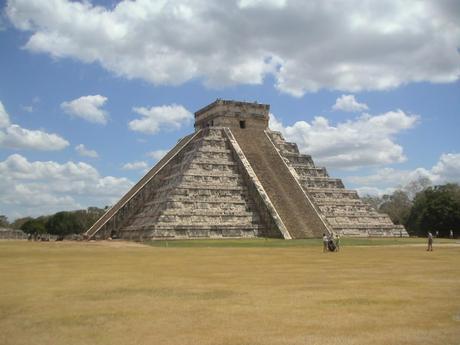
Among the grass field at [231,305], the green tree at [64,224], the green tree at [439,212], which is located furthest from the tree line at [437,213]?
the green tree at [64,224]

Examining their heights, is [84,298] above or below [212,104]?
below

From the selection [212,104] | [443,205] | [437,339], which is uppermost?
[212,104]

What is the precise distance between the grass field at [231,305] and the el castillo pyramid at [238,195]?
55.9 ft

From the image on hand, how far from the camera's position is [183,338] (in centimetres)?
676

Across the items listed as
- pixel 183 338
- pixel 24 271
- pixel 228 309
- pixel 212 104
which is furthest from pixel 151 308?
pixel 212 104

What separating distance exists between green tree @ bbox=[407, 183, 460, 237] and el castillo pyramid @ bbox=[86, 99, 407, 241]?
1468 cm

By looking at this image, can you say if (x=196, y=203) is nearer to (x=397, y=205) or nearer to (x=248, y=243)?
(x=248, y=243)

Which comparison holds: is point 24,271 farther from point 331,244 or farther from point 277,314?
point 331,244

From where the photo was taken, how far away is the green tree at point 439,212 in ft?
163

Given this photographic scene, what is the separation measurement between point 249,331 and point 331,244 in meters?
15.8

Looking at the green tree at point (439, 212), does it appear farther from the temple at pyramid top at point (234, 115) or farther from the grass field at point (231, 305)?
the grass field at point (231, 305)

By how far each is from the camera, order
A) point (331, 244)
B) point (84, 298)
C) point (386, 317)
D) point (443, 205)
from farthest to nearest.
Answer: point (443, 205) → point (331, 244) → point (84, 298) → point (386, 317)

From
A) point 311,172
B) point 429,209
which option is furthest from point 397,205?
point 311,172

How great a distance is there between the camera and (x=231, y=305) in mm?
8930
